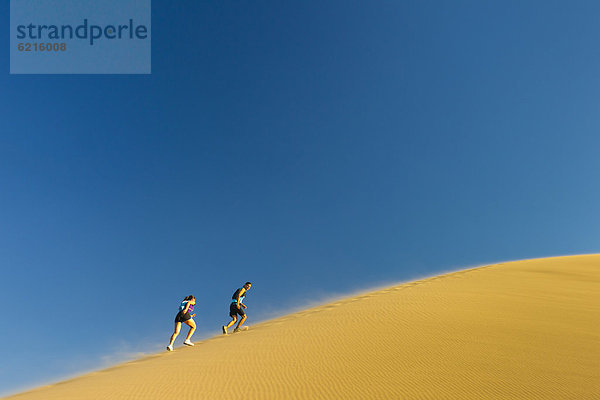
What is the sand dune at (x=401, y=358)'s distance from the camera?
5.33 m

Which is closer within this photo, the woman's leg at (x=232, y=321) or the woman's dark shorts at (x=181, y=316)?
the woman's dark shorts at (x=181, y=316)

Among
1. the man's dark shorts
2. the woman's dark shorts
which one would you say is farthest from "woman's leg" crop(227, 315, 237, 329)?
the woman's dark shorts

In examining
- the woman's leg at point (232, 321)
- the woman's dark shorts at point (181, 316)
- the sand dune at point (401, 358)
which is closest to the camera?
the sand dune at point (401, 358)

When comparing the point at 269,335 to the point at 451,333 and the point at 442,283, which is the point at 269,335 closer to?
the point at 451,333

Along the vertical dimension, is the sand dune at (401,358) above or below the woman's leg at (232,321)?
below

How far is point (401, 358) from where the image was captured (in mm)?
6594

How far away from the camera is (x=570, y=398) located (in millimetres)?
4824

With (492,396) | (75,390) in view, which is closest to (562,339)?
(492,396)

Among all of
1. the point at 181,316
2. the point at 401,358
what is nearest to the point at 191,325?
the point at 181,316

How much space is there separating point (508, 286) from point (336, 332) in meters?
8.04

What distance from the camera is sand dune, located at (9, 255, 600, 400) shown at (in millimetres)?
5328

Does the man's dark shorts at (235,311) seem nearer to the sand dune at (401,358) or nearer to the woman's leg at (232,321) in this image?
the woman's leg at (232,321)

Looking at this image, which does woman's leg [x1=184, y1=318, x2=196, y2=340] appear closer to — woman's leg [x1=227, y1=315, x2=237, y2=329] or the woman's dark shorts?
the woman's dark shorts

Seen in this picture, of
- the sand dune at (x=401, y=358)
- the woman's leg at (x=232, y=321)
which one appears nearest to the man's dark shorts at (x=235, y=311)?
the woman's leg at (x=232, y=321)
